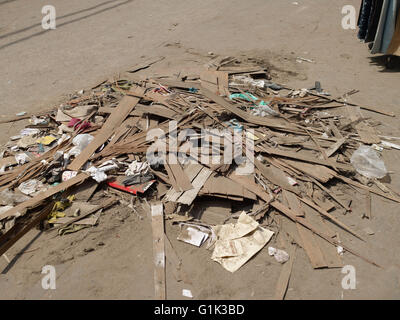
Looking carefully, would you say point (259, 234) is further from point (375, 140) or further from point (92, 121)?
point (92, 121)

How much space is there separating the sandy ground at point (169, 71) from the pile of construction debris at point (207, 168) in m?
0.19

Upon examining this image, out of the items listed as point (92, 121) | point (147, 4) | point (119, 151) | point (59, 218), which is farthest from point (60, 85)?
point (147, 4)

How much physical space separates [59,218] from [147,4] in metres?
10.6

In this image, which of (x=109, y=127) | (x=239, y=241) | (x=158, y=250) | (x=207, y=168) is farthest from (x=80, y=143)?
(x=239, y=241)

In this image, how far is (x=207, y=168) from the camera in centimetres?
434

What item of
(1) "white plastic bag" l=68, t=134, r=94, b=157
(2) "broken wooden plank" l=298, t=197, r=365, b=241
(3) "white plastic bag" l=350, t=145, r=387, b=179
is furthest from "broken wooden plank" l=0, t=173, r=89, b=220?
(3) "white plastic bag" l=350, t=145, r=387, b=179

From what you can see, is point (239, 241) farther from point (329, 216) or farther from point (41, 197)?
→ point (41, 197)

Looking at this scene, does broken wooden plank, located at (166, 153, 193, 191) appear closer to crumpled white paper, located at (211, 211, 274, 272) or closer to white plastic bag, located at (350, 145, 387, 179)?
crumpled white paper, located at (211, 211, 274, 272)

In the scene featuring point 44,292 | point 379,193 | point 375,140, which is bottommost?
point 44,292

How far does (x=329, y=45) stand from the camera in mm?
8492

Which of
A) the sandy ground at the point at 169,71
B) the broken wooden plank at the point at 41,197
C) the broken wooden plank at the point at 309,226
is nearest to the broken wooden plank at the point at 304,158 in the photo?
the sandy ground at the point at 169,71

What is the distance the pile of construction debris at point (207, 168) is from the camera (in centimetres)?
383

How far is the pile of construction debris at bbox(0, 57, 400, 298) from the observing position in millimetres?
3834
